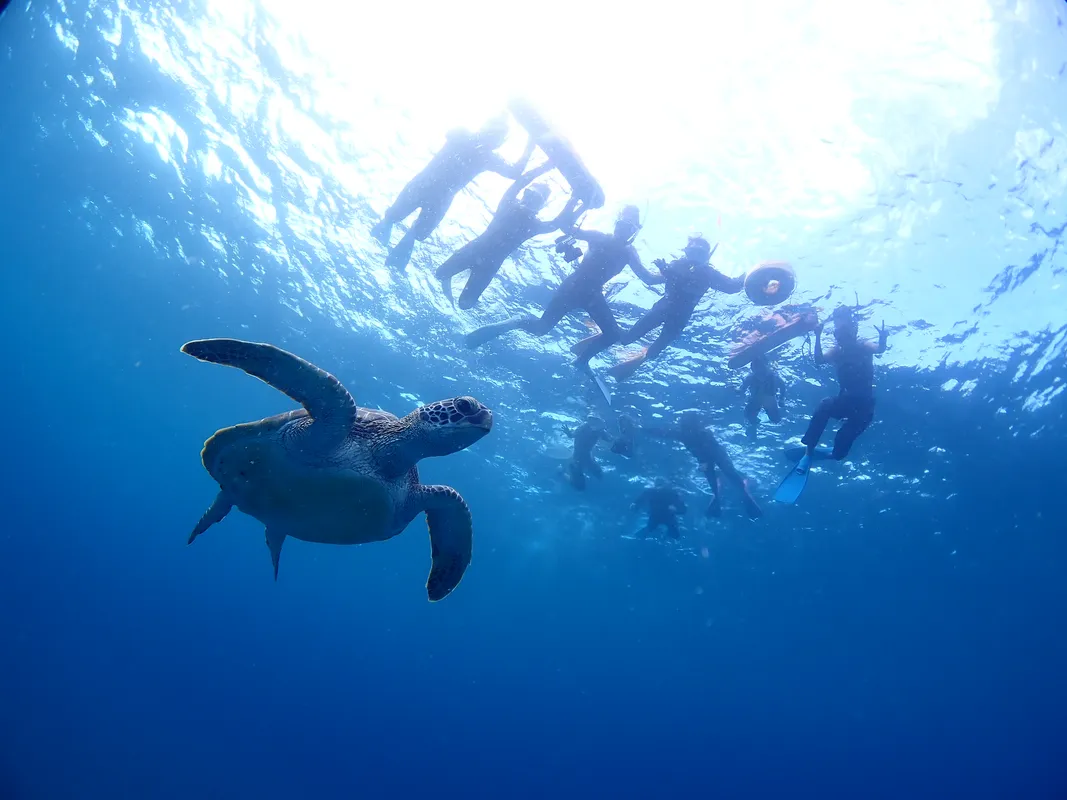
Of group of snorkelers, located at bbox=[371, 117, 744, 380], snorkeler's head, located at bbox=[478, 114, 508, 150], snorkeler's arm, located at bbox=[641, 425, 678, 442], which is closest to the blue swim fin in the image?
group of snorkelers, located at bbox=[371, 117, 744, 380]

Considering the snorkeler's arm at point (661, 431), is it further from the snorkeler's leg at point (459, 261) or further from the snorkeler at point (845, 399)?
the snorkeler's leg at point (459, 261)

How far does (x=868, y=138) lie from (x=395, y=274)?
10.4 metres

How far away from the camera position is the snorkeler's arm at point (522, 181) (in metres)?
7.94

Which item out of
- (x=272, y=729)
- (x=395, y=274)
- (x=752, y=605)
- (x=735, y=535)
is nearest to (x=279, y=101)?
(x=395, y=274)

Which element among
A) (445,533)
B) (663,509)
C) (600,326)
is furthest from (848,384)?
(445,533)

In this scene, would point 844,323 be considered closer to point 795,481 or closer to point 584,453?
point 795,481

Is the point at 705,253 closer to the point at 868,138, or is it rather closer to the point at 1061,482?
the point at 868,138

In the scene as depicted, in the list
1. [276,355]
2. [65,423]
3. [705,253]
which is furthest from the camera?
[65,423]

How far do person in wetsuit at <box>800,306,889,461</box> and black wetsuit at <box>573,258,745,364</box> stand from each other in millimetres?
2378

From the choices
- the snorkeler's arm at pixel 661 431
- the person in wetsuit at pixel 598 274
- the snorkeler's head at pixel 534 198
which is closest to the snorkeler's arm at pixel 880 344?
the person in wetsuit at pixel 598 274

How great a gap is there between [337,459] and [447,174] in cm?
622

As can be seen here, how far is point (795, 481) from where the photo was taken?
9.34 meters

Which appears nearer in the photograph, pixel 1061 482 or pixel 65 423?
pixel 1061 482

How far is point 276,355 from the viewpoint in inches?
118
